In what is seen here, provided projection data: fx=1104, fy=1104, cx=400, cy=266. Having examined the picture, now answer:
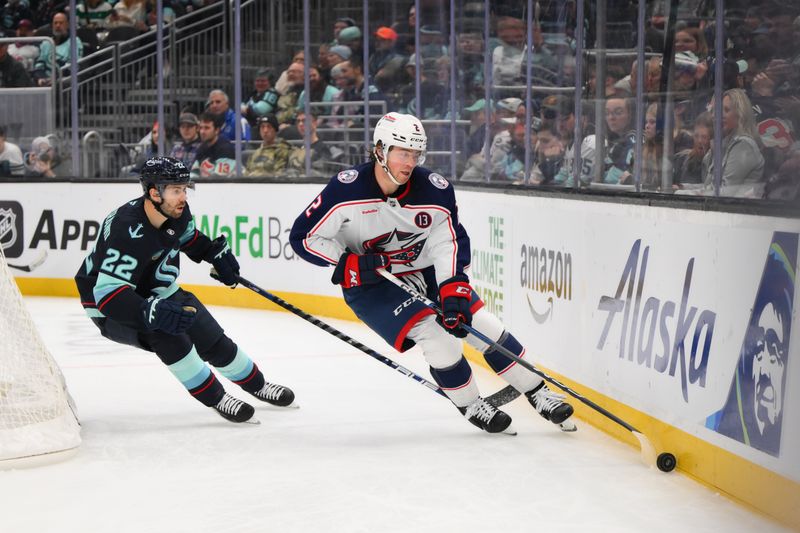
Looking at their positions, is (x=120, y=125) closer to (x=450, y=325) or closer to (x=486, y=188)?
(x=486, y=188)

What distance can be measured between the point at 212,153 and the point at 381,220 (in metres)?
4.39

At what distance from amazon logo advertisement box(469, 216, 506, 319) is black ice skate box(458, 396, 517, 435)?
1.14 metres

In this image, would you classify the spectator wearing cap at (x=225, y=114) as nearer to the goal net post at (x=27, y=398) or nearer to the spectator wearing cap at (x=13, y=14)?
the spectator wearing cap at (x=13, y=14)

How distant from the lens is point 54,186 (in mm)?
8203

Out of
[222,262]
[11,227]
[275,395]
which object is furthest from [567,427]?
[11,227]

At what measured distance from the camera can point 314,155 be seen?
25.3 ft

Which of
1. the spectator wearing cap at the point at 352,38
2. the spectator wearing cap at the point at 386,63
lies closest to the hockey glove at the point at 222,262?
the spectator wearing cap at the point at 386,63

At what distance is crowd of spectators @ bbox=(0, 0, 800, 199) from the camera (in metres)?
3.28

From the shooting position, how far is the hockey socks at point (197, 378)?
13.5 feet

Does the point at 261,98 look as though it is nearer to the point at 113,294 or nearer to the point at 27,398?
the point at 113,294

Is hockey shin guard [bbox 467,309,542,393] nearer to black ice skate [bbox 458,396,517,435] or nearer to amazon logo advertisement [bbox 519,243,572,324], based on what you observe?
black ice skate [bbox 458,396,517,435]

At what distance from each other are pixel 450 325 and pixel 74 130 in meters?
5.45

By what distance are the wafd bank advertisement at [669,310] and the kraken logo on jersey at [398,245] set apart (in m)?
0.67

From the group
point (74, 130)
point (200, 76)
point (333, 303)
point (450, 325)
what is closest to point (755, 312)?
point (450, 325)
